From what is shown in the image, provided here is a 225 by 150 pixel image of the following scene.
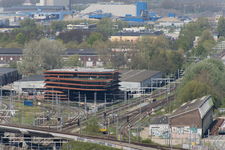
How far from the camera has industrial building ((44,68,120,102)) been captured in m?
99.9

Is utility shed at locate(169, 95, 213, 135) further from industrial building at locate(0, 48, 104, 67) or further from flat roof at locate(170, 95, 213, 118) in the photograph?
industrial building at locate(0, 48, 104, 67)

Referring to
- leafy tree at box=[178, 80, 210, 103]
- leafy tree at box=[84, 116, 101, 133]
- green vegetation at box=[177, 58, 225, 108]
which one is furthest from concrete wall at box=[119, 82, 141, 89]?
leafy tree at box=[84, 116, 101, 133]

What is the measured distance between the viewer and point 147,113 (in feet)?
298

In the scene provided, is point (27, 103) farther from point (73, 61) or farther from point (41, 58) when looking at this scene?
point (73, 61)

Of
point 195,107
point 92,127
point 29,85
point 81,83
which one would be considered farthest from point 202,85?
point 29,85

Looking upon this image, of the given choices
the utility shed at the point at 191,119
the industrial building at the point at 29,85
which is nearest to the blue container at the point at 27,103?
the industrial building at the point at 29,85

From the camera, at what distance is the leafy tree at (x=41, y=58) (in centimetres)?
13275

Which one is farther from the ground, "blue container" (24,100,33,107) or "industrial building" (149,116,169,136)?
"industrial building" (149,116,169,136)

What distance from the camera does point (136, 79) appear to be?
116 metres

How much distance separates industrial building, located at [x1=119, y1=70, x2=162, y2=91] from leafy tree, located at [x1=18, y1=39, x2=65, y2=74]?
2239cm

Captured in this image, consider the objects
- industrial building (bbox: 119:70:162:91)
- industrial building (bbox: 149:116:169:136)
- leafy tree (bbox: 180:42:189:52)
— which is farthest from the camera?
leafy tree (bbox: 180:42:189:52)

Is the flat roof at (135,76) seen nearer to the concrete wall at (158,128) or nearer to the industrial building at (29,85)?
the industrial building at (29,85)

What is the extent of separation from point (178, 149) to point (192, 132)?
12147 millimetres

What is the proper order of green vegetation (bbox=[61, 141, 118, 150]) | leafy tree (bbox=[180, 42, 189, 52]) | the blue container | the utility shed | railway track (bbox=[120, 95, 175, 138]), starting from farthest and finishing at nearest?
leafy tree (bbox=[180, 42, 189, 52]) < the blue container < railway track (bbox=[120, 95, 175, 138]) < the utility shed < green vegetation (bbox=[61, 141, 118, 150])
